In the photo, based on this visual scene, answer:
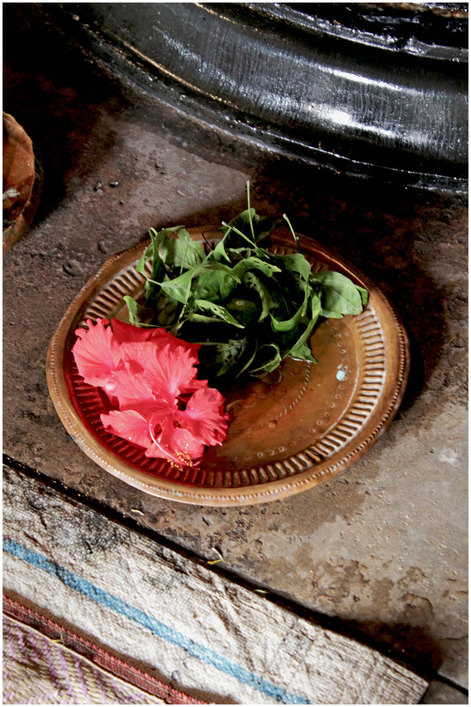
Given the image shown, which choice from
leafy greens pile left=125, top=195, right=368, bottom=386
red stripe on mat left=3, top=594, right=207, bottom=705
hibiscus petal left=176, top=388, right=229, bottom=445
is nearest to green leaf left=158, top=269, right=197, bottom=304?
leafy greens pile left=125, top=195, right=368, bottom=386

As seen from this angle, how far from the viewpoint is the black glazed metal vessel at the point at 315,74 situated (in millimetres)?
1576

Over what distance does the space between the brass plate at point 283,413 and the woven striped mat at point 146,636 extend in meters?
0.29

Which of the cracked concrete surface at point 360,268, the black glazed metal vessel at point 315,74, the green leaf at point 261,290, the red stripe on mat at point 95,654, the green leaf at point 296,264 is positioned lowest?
the red stripe on mat at point 95,654

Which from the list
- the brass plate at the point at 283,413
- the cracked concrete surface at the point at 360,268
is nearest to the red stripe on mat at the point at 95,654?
the cracked concrete surface at the point at 360,268

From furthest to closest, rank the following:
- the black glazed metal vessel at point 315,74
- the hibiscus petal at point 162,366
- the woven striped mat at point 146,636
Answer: the black glazed metal vessel at point 315,74 < the woven striped mat at point 146,636 < the hibiscus petal at point 162,366

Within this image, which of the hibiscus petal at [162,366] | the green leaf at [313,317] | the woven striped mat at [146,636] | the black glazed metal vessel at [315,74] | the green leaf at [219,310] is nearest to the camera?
the hibiscus petal at [162,366]

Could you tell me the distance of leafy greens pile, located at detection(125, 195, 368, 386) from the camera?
1.21 meters

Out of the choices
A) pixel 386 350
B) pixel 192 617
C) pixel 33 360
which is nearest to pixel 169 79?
pixel 33 360

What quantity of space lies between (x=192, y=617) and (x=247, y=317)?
0.71 meters

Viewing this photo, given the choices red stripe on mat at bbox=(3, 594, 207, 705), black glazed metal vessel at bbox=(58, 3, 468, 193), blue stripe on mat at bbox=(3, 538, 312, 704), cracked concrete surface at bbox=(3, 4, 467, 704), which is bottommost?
red stripe on mat at bbox=(3, 594, 207, 705)

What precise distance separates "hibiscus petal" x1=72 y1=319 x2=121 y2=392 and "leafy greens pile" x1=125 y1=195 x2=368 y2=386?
0.13 meters

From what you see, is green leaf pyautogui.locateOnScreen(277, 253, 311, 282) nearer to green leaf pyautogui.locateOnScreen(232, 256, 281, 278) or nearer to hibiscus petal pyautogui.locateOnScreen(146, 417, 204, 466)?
green leaf pyautogui.locateOnScreen(232, 256, 281, 278)

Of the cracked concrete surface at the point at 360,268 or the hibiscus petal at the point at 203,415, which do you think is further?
the cracked concrete surface at the point at 360,268

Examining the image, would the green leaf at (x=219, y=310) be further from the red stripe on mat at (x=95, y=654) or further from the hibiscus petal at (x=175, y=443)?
the red stripe on mat at (x=95, y=654)
